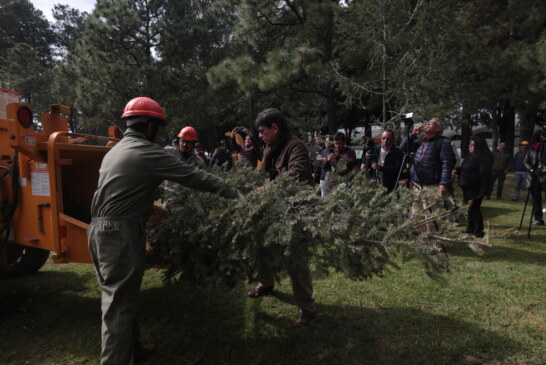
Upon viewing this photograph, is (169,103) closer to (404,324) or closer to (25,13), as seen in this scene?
(404,324)

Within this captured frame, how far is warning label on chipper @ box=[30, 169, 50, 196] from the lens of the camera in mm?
3369

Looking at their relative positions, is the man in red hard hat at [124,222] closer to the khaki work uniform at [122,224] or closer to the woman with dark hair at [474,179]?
the khaki work uniform at [122,224]

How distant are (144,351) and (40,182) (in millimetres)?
1916

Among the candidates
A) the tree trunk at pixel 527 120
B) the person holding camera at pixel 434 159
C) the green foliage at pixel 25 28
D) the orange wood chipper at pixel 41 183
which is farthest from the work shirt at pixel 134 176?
the green foliage at pixel 25 28

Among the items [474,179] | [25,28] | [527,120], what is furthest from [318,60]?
[25,28]

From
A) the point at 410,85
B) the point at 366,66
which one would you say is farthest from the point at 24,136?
the point at 366,66

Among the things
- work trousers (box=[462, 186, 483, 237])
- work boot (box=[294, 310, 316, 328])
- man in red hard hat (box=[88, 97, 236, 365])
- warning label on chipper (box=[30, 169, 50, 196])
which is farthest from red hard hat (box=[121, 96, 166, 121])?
work trousers (box=[462, 186, 483, 237])

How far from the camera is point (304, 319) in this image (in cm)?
337

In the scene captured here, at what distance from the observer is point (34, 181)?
11.4 feet

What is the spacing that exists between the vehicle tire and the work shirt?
3174 mm

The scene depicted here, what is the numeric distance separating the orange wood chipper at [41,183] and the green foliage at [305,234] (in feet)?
4.29

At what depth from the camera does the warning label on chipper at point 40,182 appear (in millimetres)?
3369

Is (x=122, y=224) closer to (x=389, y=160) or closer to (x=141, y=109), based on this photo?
(x=141, y=109)

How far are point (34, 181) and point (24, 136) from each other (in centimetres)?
47
